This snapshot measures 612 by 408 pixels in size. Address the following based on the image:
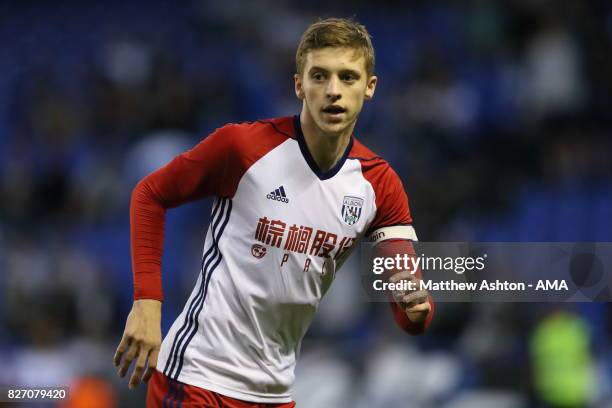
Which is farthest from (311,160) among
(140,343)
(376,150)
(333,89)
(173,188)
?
(376,150)

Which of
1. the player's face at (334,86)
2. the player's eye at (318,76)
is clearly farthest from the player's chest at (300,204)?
the player's eye at (318,76)

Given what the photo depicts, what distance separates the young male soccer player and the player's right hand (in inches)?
3.9

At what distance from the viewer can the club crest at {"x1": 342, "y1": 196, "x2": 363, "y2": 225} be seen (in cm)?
408

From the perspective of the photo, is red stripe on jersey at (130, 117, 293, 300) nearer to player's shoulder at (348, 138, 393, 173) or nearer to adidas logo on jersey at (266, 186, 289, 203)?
adidas logo on jersey at (266, 186, 289, 203)

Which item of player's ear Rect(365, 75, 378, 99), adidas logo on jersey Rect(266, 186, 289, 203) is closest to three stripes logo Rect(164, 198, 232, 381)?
adidas logo on jersey Rect(266, 186, 289, 203)

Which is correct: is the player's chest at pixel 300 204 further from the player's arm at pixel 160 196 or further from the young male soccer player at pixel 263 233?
the player's arm at pixel 160 196

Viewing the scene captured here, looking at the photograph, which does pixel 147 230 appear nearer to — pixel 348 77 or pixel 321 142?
pixel 321 142

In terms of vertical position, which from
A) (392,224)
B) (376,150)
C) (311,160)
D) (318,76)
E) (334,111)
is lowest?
(392,224)

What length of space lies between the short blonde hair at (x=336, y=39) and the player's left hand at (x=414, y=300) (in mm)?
789

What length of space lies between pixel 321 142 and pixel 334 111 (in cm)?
16

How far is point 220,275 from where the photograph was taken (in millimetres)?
3975

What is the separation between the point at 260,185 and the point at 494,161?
242 inches

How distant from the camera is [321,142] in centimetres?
407

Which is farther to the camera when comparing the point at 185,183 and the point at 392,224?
the point at 392,224
